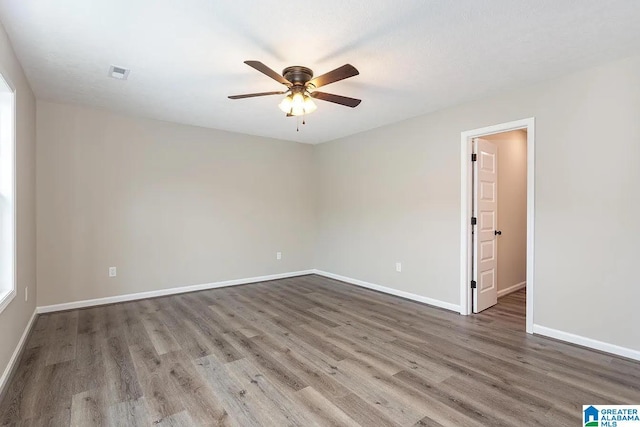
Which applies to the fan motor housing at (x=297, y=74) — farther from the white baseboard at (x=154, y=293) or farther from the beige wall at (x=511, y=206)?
the white baseboard at (x=154, y=293)

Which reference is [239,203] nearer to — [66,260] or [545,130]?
[66,260]

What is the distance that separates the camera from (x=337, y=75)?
2357 millimetres

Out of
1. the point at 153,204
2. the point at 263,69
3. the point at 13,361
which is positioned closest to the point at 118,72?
the point at 263,69

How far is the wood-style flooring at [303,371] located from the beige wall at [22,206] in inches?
10.0

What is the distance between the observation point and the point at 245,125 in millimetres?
4746

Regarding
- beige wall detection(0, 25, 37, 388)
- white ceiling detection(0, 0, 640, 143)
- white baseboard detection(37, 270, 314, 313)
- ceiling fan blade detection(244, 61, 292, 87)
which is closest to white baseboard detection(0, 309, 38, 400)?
beige wall detection(0, 25, 37, 388)

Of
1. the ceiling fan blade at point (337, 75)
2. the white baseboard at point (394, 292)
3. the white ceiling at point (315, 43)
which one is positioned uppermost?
the white ceiling at point (315, 43)

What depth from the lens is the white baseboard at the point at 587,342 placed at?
2.62m

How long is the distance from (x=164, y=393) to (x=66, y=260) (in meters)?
2.80

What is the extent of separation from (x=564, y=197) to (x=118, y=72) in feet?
14.1

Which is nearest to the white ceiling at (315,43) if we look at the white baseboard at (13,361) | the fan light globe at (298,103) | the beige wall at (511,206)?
the fan light globe at (298,103)

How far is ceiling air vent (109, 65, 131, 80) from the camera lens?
2.83 meters

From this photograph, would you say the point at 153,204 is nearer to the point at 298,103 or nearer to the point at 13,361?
the point at 13,361

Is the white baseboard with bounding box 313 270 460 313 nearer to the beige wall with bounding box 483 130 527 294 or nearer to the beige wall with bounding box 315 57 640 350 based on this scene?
the beige wall with bounding box 315 57 640 350
